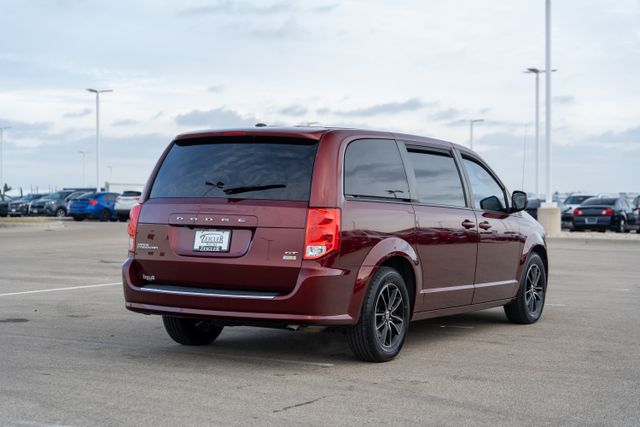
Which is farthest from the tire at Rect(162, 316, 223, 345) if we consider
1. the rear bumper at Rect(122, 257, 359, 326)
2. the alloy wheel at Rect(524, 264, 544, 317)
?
the alloy wheel at Rect(524, 264, 544, 317)

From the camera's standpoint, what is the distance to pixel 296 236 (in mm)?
7488

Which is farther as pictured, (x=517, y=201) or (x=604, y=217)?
(x=604, y=217)

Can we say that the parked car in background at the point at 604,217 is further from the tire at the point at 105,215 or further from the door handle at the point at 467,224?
the door handle at the point at 467,224

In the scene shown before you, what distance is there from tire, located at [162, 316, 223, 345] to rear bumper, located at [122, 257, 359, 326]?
38.2 inches

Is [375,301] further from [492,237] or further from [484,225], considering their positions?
[492,237]

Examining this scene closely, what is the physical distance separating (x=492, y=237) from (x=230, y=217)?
3.15m

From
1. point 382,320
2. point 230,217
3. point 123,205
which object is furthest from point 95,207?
point 230,217

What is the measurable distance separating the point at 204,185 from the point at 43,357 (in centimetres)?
184

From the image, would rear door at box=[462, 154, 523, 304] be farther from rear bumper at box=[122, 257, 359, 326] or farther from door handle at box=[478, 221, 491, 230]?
rear bumper at box=[122, 257, 359, 326]

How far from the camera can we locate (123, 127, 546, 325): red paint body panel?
7.47 m

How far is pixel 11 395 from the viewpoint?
6520 millimetres

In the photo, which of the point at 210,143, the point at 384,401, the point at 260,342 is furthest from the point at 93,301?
the point at 384,401

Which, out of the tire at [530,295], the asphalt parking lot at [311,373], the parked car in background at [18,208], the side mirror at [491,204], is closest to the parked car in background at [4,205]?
the parked car in background at [18,208]

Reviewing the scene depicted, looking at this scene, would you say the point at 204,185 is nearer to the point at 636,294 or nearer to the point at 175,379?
the point at 175,379
